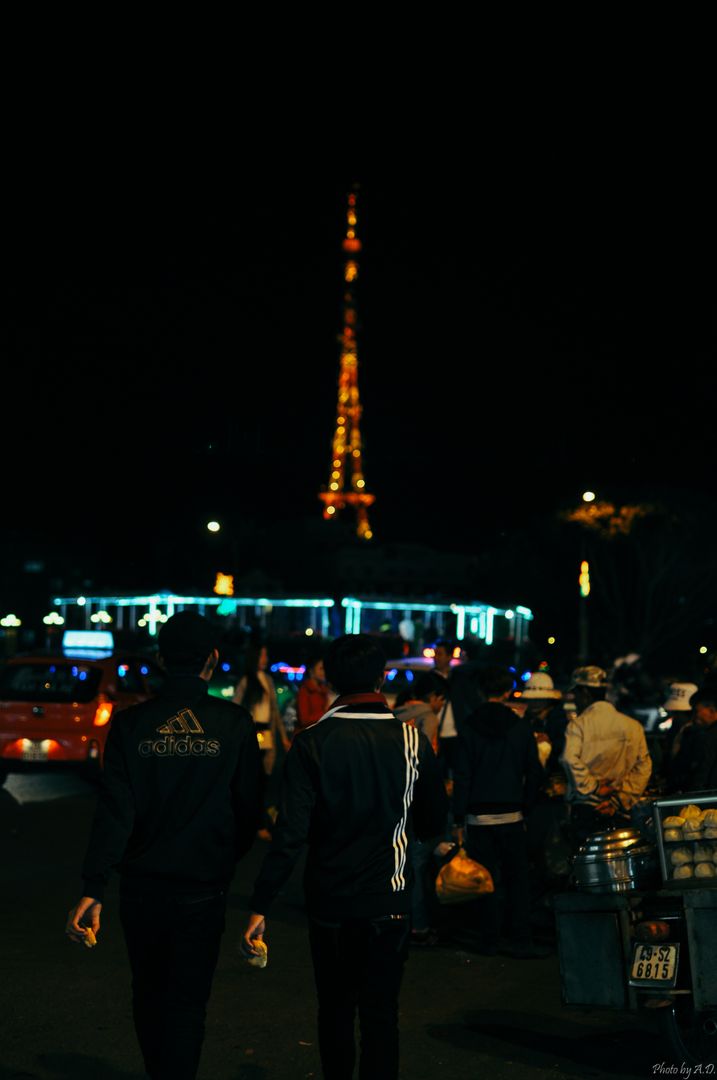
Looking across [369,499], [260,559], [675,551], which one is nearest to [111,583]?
[260,559]

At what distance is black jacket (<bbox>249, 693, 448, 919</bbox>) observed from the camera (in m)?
5.06

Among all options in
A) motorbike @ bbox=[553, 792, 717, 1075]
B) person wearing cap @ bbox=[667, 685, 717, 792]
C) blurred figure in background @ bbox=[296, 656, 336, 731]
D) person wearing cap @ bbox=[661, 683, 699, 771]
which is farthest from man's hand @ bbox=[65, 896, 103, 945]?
blurred figure in background @ bbox=[296, 656, 336, 731]

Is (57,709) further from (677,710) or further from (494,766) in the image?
(494,766)

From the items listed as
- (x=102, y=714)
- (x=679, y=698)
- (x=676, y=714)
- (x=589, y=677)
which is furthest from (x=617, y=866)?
(x=102, y=714)

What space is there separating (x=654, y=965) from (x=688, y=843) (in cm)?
51

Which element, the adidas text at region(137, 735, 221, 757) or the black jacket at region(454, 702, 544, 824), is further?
the black jacket at region(454, 702, 544, 824)

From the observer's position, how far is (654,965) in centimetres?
611

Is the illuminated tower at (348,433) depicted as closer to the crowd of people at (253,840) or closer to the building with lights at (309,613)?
the building with lights at (309,613)

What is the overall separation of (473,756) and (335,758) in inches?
168

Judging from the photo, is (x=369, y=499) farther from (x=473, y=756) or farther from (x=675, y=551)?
(x=473, y=756)

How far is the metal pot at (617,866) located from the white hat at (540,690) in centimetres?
664

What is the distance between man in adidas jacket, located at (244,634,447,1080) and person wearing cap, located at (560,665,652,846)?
4352 millimetres

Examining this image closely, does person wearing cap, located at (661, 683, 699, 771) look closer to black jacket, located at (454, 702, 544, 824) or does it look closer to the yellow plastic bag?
black jacket, located at (454, 702, 544, 824)

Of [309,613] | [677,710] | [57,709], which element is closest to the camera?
[677,710]
